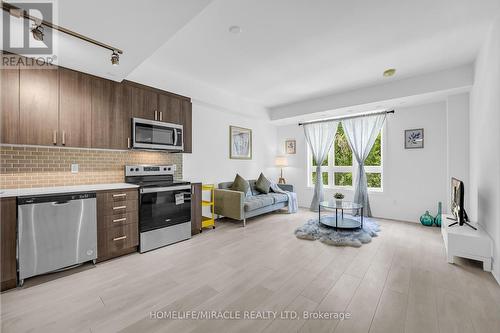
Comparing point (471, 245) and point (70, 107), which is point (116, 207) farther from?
point (471, 245)

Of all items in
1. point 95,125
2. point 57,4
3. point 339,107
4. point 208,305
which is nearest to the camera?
point 57,4

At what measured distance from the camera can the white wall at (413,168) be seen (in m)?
4.38

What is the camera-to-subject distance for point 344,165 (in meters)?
5.64

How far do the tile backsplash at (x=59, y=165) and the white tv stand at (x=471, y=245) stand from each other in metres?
4.46

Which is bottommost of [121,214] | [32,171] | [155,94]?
[121,214]

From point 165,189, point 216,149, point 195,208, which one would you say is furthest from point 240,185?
point 165,189

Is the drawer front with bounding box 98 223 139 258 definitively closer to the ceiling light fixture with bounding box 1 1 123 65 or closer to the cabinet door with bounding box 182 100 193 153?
the cabinet door with bounding box 182 100 193 153

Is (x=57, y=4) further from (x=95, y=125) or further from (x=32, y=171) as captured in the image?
(x=32, y=171)

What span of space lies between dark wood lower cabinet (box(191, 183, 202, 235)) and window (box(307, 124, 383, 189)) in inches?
141

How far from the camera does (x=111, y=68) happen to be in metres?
2.66

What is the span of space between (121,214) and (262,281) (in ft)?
6.59

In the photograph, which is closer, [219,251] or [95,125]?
[95,125]

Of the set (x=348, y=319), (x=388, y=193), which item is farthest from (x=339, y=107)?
(x=348, y=319)

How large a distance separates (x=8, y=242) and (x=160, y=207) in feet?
4.98
